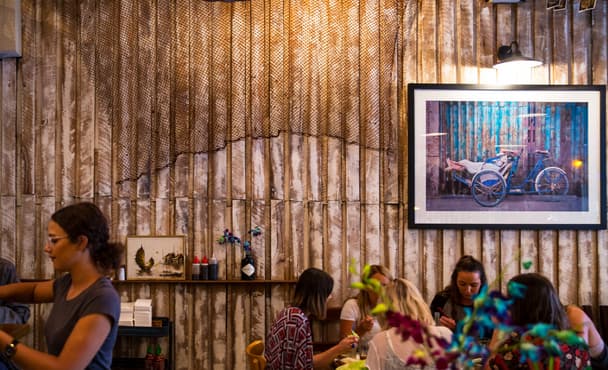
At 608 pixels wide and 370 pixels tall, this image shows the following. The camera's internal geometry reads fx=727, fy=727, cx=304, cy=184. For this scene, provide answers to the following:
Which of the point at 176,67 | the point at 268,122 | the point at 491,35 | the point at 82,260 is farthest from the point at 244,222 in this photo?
the point at 82,260

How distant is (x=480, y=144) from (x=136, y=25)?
302 centimetres

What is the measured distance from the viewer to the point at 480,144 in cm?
605

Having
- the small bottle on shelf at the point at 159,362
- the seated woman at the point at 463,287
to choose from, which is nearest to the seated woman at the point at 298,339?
the seated woman at the point at 463,287

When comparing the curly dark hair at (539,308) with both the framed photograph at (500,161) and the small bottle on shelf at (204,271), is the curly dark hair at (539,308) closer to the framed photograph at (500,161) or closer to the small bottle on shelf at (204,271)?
the framed photograph at (500,161)

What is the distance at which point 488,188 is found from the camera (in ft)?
19.9

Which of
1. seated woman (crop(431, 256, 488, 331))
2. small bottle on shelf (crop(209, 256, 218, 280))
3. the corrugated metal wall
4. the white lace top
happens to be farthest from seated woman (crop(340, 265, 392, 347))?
the white lace top

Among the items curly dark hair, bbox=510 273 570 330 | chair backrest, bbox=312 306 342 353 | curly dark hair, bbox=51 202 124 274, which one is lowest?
chair backrest, bbox=312 306 342 353

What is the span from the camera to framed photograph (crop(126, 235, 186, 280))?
5.90m

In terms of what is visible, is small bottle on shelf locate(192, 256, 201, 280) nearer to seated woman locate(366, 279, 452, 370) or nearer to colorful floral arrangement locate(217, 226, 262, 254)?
colorful floral arrangement locate(217, 226, 262, 254)

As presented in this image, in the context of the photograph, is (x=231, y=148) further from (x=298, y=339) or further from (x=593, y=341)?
(x=593, y=341)

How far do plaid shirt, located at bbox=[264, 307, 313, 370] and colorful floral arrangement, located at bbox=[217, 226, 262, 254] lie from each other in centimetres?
174

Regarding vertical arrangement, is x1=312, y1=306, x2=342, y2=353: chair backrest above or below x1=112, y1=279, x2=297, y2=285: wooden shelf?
below

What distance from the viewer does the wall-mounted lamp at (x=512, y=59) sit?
19.0 ft

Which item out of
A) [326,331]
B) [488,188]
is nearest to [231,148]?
[326,331]
